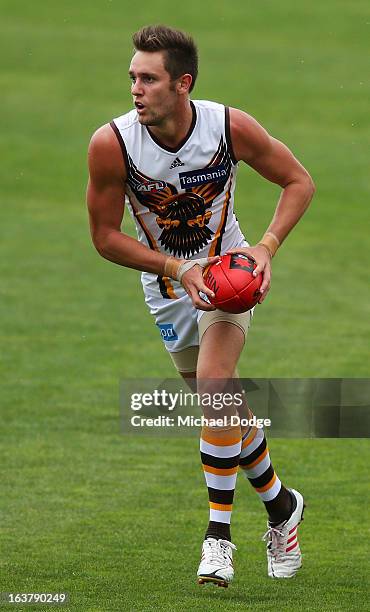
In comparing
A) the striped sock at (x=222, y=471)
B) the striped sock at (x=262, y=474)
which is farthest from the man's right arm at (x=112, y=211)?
the striped sock at (x=262, y=474)

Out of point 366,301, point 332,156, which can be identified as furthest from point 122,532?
point 332,156

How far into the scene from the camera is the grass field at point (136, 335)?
7.23 metres

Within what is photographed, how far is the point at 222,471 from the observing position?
6781 millimetres

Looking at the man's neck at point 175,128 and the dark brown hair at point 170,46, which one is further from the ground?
the dark brown hair at point 170,46

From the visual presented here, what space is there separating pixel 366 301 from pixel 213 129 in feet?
33.9

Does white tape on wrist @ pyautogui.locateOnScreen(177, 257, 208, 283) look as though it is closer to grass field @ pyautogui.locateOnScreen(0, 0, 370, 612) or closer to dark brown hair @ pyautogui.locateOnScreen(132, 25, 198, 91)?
dark brown hair @ pyautogui.locateOnScreen(132, 25, 198, 91)

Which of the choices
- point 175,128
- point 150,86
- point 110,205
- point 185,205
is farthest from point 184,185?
point 150,86

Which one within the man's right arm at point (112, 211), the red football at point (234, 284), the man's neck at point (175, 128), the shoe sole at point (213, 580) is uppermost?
the man's neck at point (175, 128)

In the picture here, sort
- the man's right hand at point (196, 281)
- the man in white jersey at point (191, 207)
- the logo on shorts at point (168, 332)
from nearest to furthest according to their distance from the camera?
the man's right hand at point (196, 281)
the man in white jersey at point (191, 207)
the logo on shorts at point (168, 332)

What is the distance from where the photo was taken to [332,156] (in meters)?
27.5

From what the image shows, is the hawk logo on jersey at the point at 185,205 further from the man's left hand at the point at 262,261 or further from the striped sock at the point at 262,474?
the striped sock at the point at 262,474

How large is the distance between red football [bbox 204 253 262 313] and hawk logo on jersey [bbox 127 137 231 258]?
1.47ft

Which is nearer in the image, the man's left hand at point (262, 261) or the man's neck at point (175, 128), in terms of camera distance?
the man's left hand at point (262, 261)

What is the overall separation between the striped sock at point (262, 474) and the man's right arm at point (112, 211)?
1124 mm
